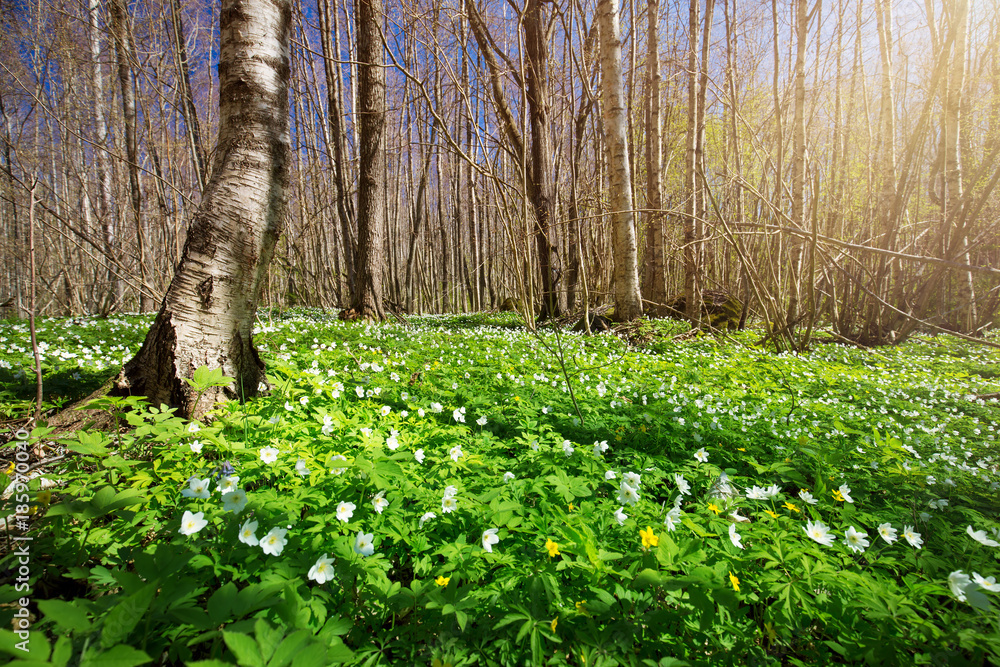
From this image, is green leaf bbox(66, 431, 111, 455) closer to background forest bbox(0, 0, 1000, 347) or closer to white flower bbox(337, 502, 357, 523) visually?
white flower bbox(337, 502, 357, 523)

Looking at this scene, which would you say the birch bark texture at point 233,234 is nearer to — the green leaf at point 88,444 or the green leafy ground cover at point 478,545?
the green leafy ground cover at point 478,545

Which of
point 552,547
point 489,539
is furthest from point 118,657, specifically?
point 552,547

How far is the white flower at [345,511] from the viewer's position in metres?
1.34

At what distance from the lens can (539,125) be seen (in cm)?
858

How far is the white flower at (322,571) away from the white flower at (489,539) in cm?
48

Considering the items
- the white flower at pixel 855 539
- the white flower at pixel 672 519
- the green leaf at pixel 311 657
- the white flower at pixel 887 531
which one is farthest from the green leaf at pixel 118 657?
the white flower at pixel 887 531

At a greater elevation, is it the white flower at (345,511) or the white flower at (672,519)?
the white flower at (345,511)

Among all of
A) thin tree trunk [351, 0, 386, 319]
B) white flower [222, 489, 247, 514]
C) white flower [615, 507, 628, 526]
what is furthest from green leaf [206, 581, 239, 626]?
thin tree trunk [351, 0, 386, 319]

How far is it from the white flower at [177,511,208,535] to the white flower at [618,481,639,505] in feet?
4.65

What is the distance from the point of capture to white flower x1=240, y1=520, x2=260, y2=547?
3.79ft

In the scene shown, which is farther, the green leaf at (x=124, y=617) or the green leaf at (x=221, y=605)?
the green leaf at (x=221, y=605)

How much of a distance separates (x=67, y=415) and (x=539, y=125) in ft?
28.6

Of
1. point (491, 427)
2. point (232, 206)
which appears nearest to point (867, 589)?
point (491, 427)

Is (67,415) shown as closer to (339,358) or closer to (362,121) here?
(339,358)
